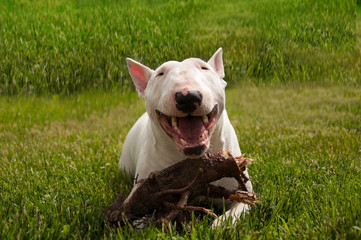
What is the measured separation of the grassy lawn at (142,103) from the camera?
3045 millimetres

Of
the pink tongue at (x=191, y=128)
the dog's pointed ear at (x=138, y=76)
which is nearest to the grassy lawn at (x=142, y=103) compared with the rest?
the pink tongue at (x=191, y=128)

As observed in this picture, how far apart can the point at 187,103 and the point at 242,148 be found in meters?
2.75

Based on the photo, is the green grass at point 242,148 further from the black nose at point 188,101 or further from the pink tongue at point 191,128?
the black nose at point 188,101

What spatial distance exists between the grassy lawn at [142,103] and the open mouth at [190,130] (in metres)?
0.50

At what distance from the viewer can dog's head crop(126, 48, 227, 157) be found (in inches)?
105

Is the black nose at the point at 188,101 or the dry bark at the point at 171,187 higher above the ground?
the black nose at the point at 188,101

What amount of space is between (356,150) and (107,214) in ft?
9.94

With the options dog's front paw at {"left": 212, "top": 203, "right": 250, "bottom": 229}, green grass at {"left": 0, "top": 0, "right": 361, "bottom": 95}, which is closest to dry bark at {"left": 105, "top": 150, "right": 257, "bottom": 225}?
dog's front paw at {"left": 212, "top": 203, "right": 250, "bottom": 229}

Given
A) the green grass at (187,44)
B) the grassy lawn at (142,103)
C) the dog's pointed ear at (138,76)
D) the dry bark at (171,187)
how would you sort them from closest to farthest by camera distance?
the dry bark at (171,187), the grassy lawn at (142,103), the dog's pointed ear at (138,76), the green grass at (187,44)

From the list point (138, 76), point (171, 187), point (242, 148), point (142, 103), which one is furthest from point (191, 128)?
point (142, 103)

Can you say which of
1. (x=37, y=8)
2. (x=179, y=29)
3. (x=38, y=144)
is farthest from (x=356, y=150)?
(x=37, y=8)

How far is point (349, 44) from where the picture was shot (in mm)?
8516

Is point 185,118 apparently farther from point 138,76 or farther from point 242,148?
point 242,148

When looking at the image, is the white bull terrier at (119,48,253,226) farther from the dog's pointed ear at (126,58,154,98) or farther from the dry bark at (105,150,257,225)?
the dry bark at (105,150,257,225)
